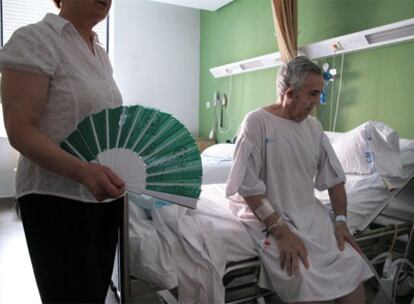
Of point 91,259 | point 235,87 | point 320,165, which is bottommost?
point 91,259

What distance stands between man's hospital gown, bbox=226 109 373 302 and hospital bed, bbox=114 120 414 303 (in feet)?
0.35

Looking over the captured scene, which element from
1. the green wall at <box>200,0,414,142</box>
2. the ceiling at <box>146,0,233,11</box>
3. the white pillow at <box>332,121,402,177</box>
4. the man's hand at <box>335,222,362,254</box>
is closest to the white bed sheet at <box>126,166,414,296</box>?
the man's hand at <box>335,222,362,254</box>

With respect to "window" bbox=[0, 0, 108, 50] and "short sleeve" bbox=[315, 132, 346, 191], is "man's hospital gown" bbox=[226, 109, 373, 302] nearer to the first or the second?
→ "short sleeve" bbox=[315, 132, 346, 191]

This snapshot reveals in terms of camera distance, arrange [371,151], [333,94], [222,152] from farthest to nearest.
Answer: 1. [222,152]
2. [333,94]
3. [371,151]

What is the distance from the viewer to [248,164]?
145 cm

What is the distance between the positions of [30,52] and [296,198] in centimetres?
116

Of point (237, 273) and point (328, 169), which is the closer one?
point (237, 273)

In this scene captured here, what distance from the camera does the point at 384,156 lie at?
2010 mm

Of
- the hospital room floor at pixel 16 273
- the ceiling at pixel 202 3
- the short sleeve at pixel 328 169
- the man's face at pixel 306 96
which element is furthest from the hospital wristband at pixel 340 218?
the ceiling at pixel 202 3

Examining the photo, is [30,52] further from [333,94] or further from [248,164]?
[333,94]

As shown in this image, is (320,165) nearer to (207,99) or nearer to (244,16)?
(244,16)

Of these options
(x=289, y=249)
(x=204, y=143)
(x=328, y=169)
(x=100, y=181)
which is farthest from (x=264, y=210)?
(x=204, y=143)

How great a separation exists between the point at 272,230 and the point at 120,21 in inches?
175

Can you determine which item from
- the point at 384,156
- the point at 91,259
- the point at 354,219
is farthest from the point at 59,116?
the point at 384,156
